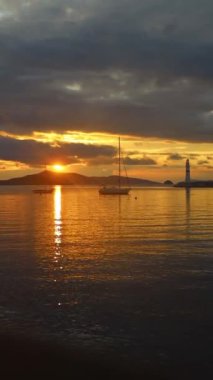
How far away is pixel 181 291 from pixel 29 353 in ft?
24.8

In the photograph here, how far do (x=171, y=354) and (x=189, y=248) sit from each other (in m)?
17.8

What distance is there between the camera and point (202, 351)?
1152 centimetres

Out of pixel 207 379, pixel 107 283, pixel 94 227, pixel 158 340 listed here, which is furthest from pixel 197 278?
pixel 94 227

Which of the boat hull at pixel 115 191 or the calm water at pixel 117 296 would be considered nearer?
the calm water at pixel 117 296

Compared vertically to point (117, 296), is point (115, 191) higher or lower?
higher

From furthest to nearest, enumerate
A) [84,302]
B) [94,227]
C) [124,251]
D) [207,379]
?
[94,227]
[124,251]
[84,302]
[207,379]

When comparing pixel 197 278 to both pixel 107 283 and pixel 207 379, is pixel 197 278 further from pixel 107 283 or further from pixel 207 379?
pixel 207 379

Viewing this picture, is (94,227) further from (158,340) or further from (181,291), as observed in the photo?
(158,340)

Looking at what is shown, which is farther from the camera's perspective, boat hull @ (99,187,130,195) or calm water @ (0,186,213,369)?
boat hull @ (99,187,130,195)

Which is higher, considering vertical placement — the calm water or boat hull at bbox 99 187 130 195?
boat hull at bbox 99 187 130 195

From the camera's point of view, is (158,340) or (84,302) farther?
(84,302)

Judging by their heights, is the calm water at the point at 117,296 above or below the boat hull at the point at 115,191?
below

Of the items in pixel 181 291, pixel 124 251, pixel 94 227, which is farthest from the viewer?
pixel 94 227

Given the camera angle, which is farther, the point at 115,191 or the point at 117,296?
the point at 115,191
